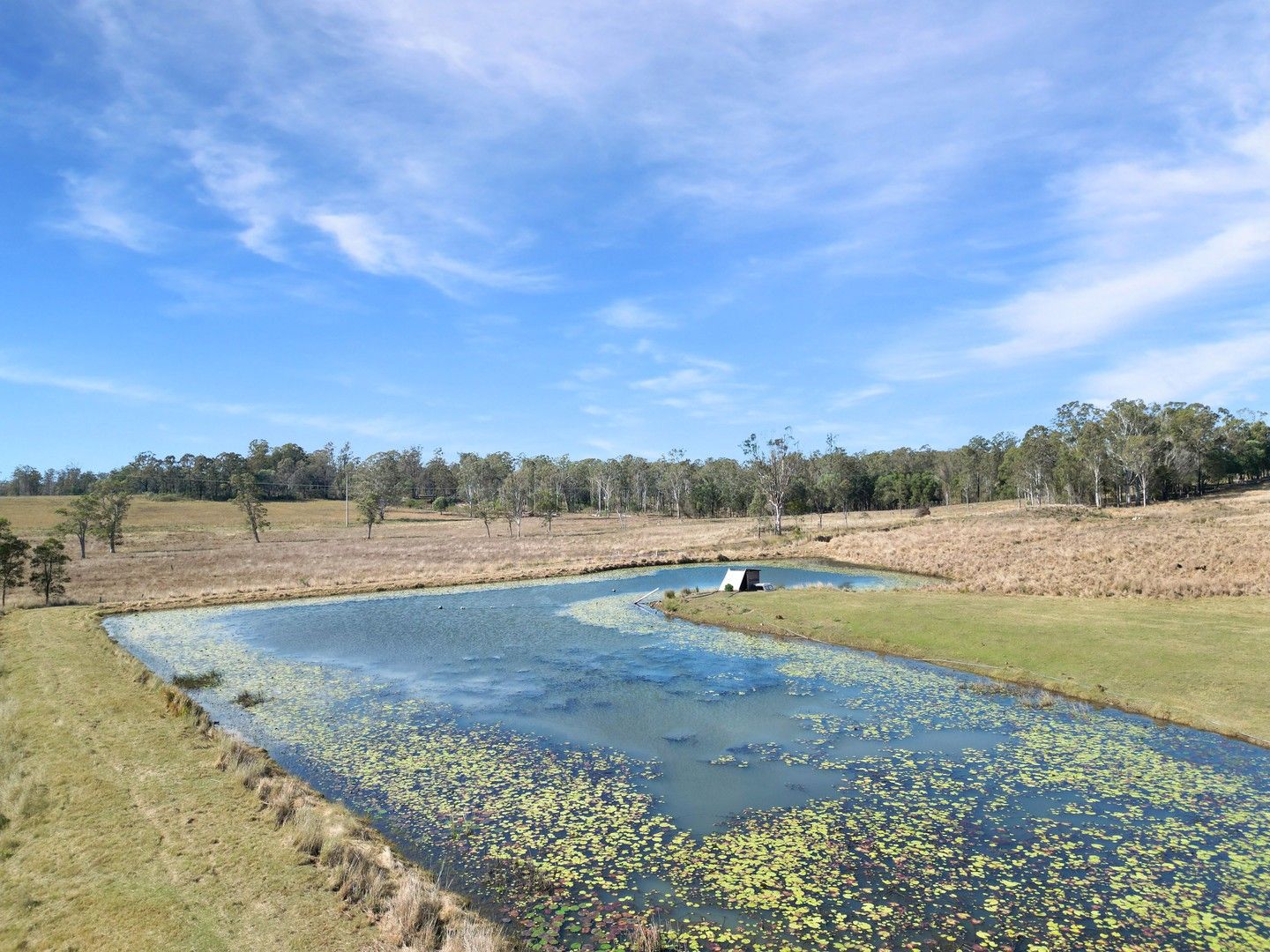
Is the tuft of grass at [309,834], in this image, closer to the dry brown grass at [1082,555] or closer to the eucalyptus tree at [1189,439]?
the dry brown grass at [1082,555]

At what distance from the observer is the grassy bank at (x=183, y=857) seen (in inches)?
355

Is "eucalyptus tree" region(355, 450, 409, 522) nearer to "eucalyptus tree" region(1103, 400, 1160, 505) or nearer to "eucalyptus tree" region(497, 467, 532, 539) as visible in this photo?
"eucalyptus tree" region(497, 467, 532, 539)

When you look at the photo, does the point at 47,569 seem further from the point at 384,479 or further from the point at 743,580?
the point at 384,479

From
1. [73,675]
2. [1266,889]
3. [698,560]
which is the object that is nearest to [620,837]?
[1266,889]

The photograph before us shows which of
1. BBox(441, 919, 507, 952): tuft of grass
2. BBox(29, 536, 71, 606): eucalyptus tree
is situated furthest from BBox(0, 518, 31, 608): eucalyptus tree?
BBox(441, 919, 507, 952): tuft of grass

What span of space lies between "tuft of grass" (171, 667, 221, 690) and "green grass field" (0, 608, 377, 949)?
5.07 meters

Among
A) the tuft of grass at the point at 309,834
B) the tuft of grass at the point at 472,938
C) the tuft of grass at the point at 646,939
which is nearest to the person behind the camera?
the tuft of grass at the point at 472,938

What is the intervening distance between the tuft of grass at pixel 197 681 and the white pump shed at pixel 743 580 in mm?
25396

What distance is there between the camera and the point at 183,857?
1084 cm

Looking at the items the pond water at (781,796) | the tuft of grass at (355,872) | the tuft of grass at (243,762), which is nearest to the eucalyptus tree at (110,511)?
the pond water at (781,796)

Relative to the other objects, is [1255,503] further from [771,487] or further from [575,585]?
[575,585]

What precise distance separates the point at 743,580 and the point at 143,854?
3307cm

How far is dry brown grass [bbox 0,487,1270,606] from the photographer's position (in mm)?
34000

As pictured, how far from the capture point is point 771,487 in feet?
282
